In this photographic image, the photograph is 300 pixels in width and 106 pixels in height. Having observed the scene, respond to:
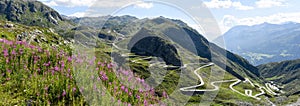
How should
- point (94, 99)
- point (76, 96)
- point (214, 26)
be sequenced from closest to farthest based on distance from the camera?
point (94, 99), point (76, 96), point (214, 26)

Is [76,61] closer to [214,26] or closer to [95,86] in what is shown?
[95,86]

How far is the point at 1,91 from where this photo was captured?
31.8ft

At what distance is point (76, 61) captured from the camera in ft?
36.6

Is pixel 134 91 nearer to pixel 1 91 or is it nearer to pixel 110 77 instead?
pixel 110 77

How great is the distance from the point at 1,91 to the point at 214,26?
9.98 meters

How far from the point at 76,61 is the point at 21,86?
2.10 metres

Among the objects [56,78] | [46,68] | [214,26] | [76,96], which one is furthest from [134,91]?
[214,26]

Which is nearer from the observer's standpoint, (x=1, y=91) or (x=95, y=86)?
(x=95, y=86)

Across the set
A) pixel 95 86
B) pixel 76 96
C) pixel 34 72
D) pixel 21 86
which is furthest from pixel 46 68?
pixel 95 86

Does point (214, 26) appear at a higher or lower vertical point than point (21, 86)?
higher

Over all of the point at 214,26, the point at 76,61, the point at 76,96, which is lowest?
the point at 76,96

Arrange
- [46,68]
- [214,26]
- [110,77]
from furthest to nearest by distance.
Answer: [214,26]
[46,68]
[110,77]

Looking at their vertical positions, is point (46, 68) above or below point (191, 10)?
below

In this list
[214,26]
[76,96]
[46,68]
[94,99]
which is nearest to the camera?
[94,99]
